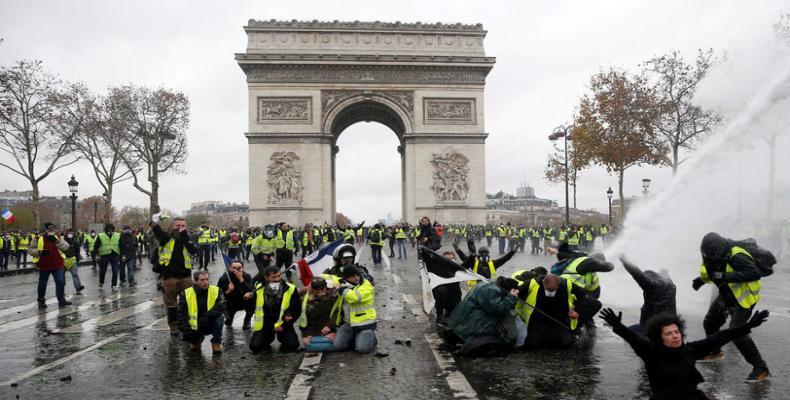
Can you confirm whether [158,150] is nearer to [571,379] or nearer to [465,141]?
[465,141]

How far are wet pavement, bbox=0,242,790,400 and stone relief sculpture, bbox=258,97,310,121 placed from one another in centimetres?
3157

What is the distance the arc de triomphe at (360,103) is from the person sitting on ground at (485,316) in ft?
108

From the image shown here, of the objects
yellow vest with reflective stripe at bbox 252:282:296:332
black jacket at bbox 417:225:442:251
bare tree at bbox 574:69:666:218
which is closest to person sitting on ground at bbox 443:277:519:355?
yellow vest with reflective stripe at bbox 252:282:296:332

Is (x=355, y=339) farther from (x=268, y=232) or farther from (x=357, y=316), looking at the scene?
(x=268, y=232)

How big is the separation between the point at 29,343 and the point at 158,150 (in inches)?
1440

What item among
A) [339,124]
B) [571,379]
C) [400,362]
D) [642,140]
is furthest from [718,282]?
[339,124]

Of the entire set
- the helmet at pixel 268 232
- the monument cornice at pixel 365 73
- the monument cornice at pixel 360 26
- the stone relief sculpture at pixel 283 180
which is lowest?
the helmet at pixel 268 232

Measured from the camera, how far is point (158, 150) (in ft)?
139

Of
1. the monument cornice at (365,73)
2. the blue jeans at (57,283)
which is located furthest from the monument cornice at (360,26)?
the blue jeans at (57,283)

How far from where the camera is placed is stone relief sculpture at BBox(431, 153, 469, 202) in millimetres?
40438

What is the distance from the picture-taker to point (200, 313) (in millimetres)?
7062

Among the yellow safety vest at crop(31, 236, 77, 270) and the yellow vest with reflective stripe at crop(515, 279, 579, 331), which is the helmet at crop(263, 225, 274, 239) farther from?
the yellow vest with reflective stripe at crop(515, 279, 579, 331)

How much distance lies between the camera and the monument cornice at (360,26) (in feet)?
132

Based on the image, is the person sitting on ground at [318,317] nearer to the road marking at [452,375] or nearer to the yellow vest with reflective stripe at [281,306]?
the yellow vest with reflective stripe at [281,306]
